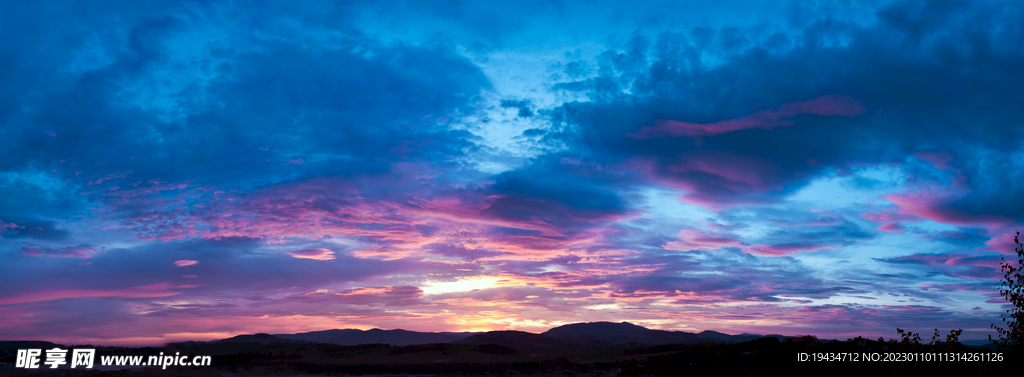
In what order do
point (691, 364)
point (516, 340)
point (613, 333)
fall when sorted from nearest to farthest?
1. point (691, 364)
2. point (516, 340)
3. point (613, 333)

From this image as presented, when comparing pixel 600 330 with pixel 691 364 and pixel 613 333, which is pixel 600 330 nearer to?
pixel 613 333

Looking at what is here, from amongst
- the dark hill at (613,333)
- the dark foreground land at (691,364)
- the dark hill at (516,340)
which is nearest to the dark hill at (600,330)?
the dark hill at (613,333)

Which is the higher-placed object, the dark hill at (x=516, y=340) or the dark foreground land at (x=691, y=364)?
the dark foreground land at (x=691, y=364)

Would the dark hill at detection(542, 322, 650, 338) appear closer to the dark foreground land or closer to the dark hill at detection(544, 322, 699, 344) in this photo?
the dark hill at detection(544, 322, 699, 344)

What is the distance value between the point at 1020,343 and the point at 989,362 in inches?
77.0

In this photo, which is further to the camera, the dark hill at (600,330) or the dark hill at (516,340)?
the dark hill at (600,330)

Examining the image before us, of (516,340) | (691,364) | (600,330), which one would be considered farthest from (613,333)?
(691,364)

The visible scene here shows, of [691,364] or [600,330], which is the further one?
[600,330]

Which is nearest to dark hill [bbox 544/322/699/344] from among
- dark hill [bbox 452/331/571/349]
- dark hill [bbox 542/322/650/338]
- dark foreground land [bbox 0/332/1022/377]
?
dark hill [bbox 542/322/650/338]

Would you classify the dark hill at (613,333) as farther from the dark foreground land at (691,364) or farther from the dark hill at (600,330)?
the dark foreground land at (691,364)

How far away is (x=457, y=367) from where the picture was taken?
47219mm

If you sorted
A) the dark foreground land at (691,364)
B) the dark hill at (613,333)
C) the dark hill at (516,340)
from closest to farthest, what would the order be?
the dark foreground land at (691,364)
the dark hill at (516,340)
the dark hill at (613,333)

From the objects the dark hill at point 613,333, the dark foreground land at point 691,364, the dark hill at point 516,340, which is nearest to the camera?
the dark foreground land at point 691,364

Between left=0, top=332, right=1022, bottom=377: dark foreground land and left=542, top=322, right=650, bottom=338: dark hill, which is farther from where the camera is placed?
left=542, top=322, right=650, bottom=338: dark hill
